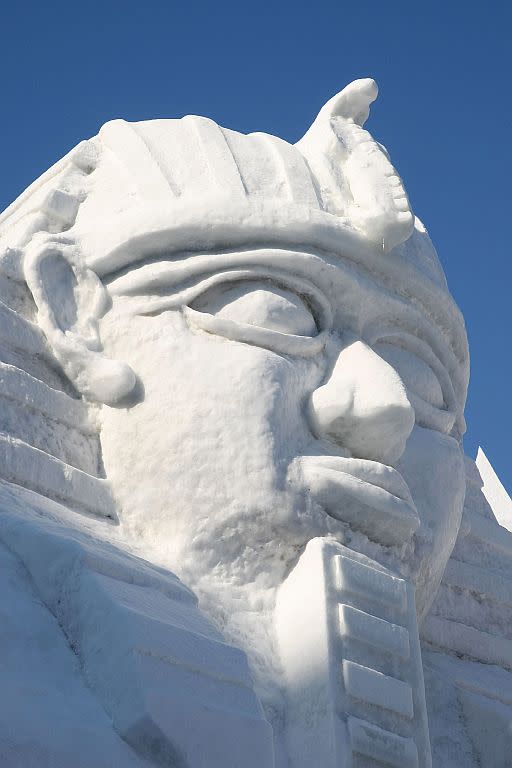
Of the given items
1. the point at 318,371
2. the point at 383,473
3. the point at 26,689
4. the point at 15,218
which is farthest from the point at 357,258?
the point at 26,689

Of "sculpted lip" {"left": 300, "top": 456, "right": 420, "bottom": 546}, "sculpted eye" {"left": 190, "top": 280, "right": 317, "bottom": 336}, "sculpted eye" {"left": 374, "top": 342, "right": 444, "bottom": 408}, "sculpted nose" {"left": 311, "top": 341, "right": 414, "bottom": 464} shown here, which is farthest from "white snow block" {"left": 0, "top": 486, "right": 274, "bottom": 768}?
"sculpted eye" {"left": 374, "top": 342, "right": 444, "bottom": 408}

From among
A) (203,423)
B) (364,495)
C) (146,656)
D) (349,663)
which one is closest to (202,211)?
(203,423)

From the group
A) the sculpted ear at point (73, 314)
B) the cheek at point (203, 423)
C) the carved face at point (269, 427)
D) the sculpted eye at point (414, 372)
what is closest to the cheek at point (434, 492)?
the carved face at point (269, 427)

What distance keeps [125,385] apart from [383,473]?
0.75 metres

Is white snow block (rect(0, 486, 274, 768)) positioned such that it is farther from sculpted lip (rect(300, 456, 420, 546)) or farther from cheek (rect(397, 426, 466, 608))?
cheek (rect(397, 426, 466, 608))

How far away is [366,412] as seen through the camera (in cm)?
346

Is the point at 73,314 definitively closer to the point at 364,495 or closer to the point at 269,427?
the point at 269,427

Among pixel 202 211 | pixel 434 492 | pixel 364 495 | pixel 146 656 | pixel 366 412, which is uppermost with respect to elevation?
pixel 202 211

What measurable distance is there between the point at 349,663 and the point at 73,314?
4.30 ft

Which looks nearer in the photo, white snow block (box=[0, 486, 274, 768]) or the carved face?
white snow block (box=[0, 486, 274, 768])

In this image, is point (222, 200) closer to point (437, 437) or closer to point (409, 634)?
point (437, 437)

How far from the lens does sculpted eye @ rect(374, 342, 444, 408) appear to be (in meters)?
3.85

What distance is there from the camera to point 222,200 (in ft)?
12.1

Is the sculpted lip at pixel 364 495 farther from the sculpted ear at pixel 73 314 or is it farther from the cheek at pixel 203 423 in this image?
the sculpted ear at pixel 73 314
